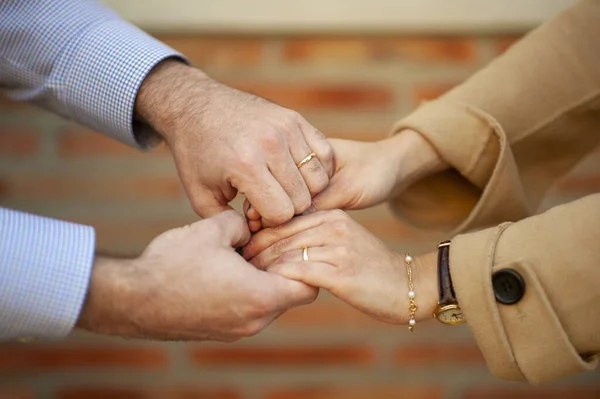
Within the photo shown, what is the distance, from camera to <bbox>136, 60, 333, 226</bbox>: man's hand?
4.00 feet

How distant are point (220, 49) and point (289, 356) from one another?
2.51 ft

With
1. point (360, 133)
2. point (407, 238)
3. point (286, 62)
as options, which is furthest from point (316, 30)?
point (407, 238)

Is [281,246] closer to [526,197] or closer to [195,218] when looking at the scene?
[526,197]

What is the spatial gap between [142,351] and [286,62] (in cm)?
78

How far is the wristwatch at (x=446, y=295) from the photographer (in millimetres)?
1168

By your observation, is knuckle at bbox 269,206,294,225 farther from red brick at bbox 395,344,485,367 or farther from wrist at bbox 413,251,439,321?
red brick at bbox 395,344,485,367

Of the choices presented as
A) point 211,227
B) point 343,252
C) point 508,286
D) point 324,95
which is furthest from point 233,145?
point 324,95

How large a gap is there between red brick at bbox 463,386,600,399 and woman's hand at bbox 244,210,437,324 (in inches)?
31.5

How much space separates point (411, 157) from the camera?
139cm

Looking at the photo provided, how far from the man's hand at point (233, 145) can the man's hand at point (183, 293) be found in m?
0.12

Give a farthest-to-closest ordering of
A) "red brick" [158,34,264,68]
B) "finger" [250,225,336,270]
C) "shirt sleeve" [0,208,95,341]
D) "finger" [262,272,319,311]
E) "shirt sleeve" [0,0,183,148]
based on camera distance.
Result: "red brick" [158,34,264,68]
"shirt sleeve" [0,0,183,148]
"finger" [250,225,336,270]
"finger" [262,272,319,311]
"shirt sleeve" [0,208,95,341]

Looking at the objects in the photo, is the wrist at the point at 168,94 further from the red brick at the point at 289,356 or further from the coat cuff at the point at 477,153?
the red brick at the point at 289,356

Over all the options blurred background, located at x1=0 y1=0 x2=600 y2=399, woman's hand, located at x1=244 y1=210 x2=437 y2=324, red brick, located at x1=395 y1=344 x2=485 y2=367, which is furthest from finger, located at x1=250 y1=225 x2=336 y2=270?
red brick, located at x1=395 y1=344 x2=485 y2=367

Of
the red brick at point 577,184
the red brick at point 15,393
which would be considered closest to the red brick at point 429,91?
the red brick at point 577,184
